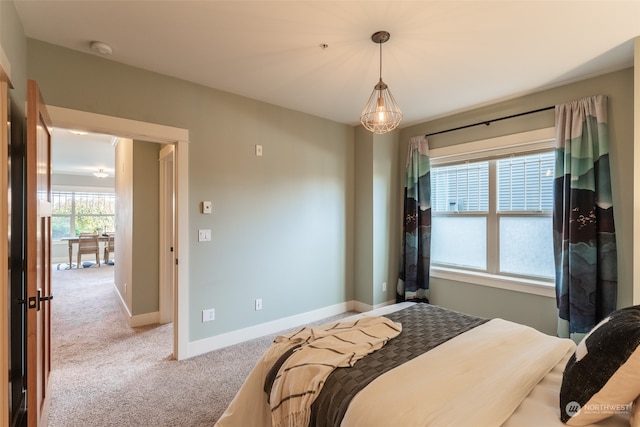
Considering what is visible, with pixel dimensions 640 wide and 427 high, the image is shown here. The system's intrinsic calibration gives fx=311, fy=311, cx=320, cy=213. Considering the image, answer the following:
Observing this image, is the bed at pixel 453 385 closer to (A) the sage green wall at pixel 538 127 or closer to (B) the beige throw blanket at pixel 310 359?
(B) the beige throw blanket at pixel 310 359

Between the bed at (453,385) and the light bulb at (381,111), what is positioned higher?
the light bulb at (381,111)

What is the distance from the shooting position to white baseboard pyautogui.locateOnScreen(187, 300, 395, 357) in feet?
9.82

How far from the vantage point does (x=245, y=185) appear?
328cm

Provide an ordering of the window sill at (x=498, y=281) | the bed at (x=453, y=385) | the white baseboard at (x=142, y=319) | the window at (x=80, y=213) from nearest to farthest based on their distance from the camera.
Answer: the bed at (x=453, y=385) → the window sill at (x=498, y=281) → the white baseboard at (x=142, y=319) → the window at (x=80, y=213)

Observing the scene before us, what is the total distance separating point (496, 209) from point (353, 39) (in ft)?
8.19

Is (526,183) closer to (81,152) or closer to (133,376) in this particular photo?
(133,376)

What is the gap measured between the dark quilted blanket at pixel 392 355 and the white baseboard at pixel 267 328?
1.74m

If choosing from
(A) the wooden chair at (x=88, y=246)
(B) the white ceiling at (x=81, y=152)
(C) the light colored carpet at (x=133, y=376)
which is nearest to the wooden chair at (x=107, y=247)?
(A) the wooden chair at (x=88, y=246)

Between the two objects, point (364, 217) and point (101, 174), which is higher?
point (101, 174)

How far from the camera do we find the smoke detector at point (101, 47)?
2238 millimetres

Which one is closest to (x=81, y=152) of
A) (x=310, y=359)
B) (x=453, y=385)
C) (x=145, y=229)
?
(x=145, y=229)

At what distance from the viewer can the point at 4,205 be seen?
4.89 ft

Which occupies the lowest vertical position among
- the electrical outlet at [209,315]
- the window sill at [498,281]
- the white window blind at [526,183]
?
the electrical outlet at [209,315]

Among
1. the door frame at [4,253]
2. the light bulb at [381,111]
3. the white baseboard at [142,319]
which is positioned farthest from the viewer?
the white baseboard at [142,319]
